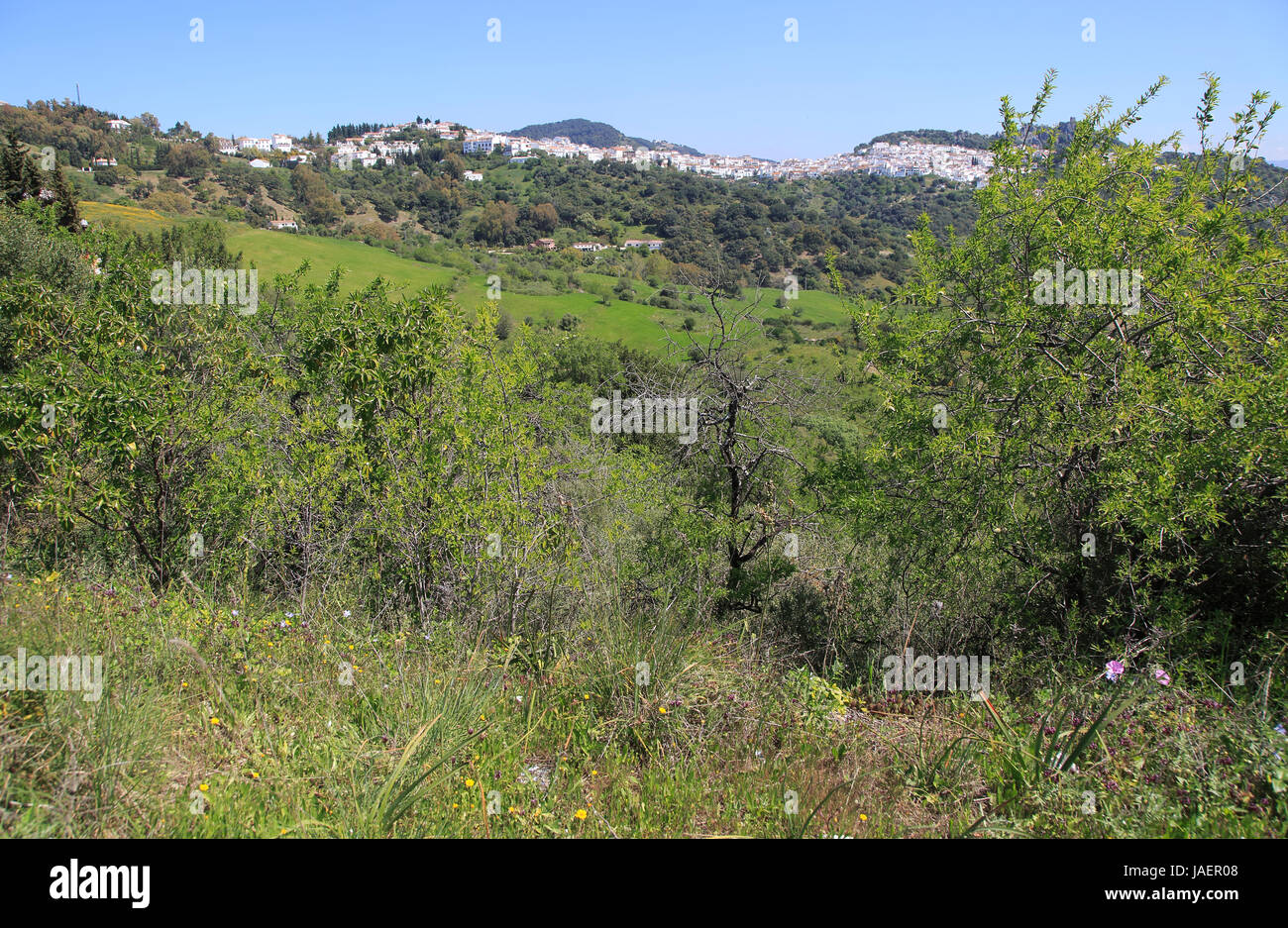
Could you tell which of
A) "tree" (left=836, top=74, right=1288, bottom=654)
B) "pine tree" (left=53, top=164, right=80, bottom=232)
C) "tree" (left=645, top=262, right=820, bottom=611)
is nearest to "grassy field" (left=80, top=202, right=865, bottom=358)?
"pine tree" (left=53, top=164, right=80, bottom=232)

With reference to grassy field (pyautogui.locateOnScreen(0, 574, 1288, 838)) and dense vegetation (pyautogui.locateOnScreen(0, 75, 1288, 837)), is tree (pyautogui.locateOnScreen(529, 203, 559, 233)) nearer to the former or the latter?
dense vegetation (pyautogui.locateOnScreen(0, 75, 1288, 837))

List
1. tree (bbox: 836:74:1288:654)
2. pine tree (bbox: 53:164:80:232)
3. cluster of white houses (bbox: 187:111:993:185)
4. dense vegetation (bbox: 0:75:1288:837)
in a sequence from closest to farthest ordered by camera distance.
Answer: dense vegetation (bbox: 0:75:1288:837) → tree (bbox: 836:74:1288:654) → pine tree (bbox: 53:164:80:232) → cluster of white houses (bbox: 187:111:993:185)

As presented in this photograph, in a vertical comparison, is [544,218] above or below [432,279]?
above

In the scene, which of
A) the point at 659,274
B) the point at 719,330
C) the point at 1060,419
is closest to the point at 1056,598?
the point at 1060,419

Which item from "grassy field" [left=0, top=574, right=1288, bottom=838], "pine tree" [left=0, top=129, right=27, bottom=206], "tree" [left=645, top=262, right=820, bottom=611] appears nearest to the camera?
"grassy field" [left=0, top=574, right=1288, bottom=838]

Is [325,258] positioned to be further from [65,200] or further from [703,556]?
[703,556]

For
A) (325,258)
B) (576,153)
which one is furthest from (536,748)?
(576,153)

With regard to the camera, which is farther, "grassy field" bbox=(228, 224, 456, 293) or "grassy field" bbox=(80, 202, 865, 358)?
"grassy field" bbox=(228, 224, 456, 293)

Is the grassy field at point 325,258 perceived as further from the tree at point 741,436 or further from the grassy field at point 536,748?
the grassy field at point 536,748
